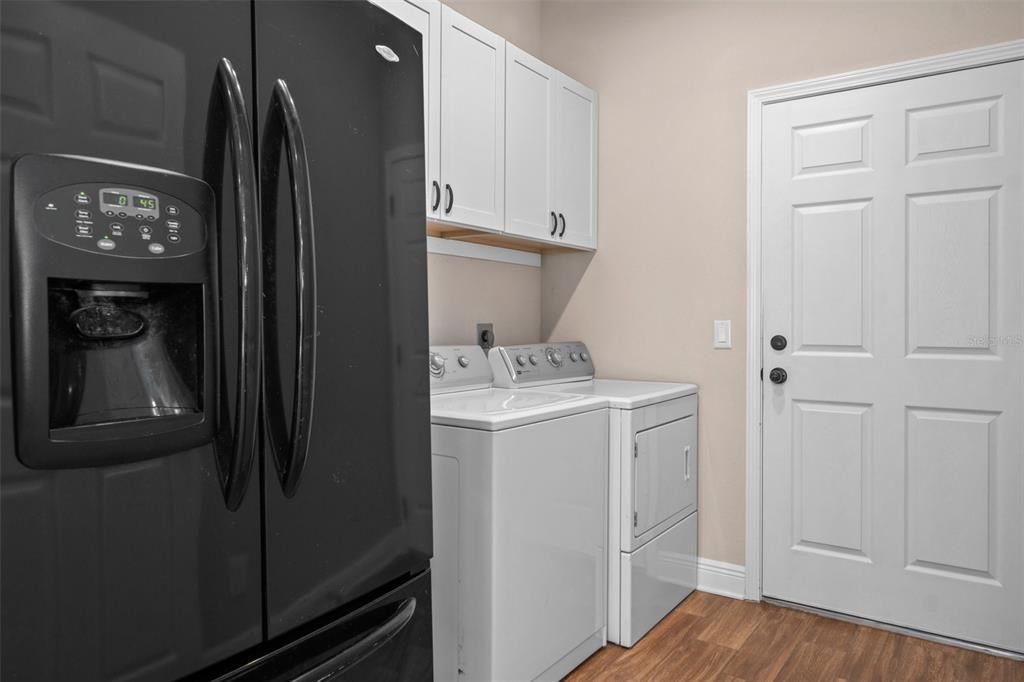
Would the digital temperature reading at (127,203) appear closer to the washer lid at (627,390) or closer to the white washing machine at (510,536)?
the white washing machine at (510,536)

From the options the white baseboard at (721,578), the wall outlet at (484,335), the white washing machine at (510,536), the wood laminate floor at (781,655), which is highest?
the wall outlet at (484,335)

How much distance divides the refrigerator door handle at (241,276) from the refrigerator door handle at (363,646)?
0.36 metres

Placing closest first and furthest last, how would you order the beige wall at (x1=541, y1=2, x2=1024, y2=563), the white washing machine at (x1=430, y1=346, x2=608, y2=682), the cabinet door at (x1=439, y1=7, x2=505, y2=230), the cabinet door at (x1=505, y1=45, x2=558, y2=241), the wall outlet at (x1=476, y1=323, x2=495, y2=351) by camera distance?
the white washing machine at (x1=430, y1=346, x2=608, y2=682), the cabinet door at (x1=439, y1=7, x2=505, y2=230), the cabinet door at (x1=505, y1=45, x2=558, y2=241), the beige wall at (x1=541, y1=2, x2=1024, y2=563), the wall outlet at (x1=476, y1=323, x2=495, y2=351)

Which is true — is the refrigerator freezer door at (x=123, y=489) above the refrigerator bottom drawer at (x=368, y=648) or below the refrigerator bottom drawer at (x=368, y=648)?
above

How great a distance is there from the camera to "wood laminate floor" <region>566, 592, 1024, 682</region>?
221 cm

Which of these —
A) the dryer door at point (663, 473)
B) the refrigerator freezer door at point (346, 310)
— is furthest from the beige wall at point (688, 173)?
the refrigerator freezer door at point (346, 310)

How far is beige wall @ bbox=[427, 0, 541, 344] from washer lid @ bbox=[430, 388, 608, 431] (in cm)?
41

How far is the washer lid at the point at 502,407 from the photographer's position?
1868 millimetres

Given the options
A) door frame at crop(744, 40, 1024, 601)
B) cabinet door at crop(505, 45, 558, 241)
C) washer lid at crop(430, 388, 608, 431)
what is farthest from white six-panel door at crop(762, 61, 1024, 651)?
washer lid at crop(430, 388, 608, 431)

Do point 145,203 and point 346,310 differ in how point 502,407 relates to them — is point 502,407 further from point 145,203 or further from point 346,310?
point 145,203

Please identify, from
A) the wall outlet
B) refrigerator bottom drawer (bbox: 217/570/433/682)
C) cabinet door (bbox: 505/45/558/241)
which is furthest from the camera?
the wall outlet

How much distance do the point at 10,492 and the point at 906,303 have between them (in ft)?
8.88

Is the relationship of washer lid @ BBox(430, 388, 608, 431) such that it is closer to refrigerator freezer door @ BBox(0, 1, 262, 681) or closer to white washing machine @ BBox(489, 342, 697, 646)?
white washing machine @ BBox(489, 342, 697, 646)

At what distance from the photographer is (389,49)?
4.28ft
